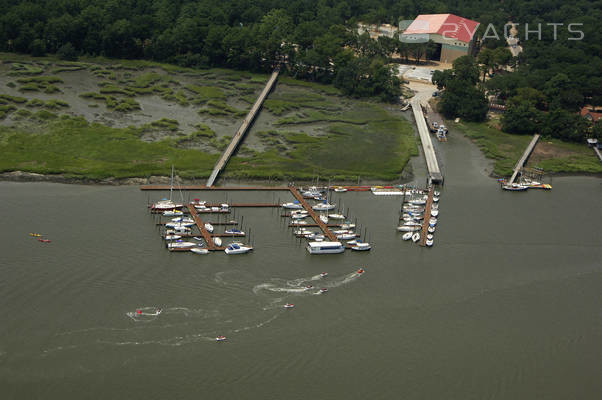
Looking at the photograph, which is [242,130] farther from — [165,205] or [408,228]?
[408,228]

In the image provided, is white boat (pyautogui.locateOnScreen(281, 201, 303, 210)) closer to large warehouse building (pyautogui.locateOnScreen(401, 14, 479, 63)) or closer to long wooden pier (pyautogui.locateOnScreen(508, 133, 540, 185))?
long wooden pier (pyautogui.locateOnScreen(508, 133, 540, 185))

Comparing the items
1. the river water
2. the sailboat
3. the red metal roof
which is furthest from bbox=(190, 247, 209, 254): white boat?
the red metal roof

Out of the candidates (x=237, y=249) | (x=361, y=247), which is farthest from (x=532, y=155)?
(x=237, y=249)

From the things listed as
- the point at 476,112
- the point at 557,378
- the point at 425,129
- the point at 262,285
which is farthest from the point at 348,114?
the point at 557,378

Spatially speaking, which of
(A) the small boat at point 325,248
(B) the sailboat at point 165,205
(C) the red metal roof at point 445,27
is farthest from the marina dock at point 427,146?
(B) the sailboat at point 165,205

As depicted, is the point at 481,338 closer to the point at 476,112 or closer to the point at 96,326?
the point at 96,326
